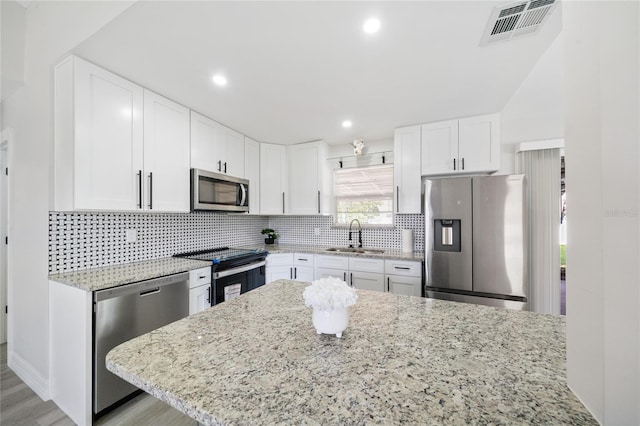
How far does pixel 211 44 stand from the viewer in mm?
1510

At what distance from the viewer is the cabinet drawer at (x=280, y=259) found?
10.6 feet

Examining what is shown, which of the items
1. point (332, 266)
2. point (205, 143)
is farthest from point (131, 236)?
point (332, 266)

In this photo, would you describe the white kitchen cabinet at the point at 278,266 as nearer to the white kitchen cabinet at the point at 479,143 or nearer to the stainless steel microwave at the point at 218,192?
the stainless steel microwave at the point at 218,192

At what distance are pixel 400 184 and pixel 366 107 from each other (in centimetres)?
104

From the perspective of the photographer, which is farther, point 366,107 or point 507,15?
point 366,107

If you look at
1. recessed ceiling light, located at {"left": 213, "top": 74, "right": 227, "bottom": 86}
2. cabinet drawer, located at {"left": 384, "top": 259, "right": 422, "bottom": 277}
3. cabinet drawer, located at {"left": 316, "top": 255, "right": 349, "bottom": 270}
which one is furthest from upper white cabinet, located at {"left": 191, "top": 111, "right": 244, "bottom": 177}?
cabinet drawer, located at {"left": 384, "top": 259, "right": 422, "bottom": 277}

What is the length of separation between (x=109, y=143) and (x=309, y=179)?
2.22 meters

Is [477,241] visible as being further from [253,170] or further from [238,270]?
[253,170]

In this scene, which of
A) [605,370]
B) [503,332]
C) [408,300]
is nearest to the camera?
[605,370]

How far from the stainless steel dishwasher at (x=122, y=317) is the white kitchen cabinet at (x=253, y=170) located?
1.58 metres

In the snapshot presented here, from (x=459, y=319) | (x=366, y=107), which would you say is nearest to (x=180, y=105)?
(x=366, y=107)

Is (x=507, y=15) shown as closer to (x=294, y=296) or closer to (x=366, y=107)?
(x=366, y=107)

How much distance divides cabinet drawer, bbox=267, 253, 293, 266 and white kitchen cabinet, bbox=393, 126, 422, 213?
60.7 inches

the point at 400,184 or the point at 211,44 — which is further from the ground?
the point at 211,44
